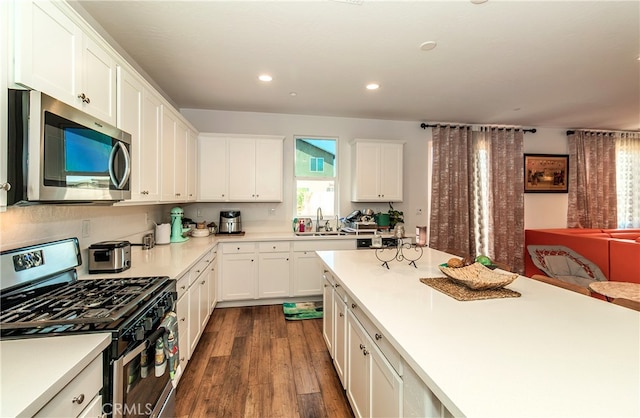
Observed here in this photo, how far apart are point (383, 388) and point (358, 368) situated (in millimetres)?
382

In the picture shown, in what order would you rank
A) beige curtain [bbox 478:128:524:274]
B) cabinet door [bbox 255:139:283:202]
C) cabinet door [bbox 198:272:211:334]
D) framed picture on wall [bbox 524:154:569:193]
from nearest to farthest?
cabinet door [bbox 198:272:211:334], cabinet door [bbox 255:139:283:202], beige curtain [bbox 478:128:524:274], framed picture on wall [bbox 524:154:569:193]

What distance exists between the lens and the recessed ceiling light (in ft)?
7.47

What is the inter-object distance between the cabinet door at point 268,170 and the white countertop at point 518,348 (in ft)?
8.73

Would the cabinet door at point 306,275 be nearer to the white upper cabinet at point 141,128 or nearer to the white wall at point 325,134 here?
the white wall at point 325,134

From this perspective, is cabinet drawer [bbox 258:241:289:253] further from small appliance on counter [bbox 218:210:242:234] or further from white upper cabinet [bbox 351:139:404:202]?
white upper cabinet [bbox 351:139:404:202]

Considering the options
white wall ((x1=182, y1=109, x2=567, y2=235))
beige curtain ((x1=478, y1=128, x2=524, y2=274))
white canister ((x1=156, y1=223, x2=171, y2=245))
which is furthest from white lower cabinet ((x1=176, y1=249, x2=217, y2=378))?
beige curtain ((x1=478, y1=128, x2=524, y2=274))

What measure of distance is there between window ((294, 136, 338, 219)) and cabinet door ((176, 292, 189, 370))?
8.03 feet

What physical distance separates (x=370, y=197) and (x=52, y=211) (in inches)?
139

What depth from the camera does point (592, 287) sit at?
8.20ft

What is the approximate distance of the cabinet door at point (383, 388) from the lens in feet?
3.65

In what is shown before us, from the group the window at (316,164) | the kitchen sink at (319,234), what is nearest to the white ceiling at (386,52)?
the window at (316,164)

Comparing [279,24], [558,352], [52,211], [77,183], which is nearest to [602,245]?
[558,352]

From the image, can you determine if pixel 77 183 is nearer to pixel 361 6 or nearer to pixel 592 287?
pixel 361 6

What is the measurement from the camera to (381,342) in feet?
4.19
